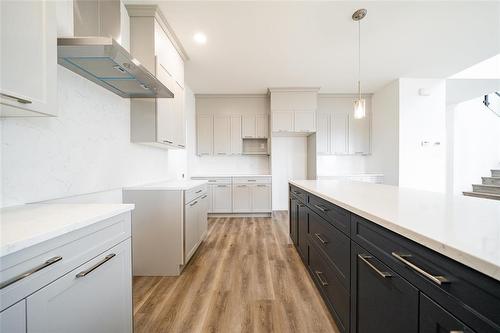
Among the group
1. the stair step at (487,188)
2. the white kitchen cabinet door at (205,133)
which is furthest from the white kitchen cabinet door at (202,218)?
the stair step at (487,188)

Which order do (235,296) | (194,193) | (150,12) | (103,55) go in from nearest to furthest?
(103,55)
(235,296)
(150,12)
(194,193)

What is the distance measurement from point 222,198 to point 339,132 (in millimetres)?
3118

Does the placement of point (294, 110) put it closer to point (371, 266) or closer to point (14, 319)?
point (371, 266)

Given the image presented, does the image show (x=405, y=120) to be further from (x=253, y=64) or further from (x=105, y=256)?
(x=105, y=256)

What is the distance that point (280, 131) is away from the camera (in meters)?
4.30

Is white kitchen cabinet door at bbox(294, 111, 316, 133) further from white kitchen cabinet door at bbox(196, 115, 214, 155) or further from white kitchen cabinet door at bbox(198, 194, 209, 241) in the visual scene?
white kitchen cabinet door at bbox(198, 194, 209, 241)

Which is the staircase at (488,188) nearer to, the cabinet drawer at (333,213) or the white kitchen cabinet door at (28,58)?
the cabinet drawer at (333,213)

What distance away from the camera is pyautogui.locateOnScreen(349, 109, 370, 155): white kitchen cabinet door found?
4652 millimetres

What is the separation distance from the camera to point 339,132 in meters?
4.67

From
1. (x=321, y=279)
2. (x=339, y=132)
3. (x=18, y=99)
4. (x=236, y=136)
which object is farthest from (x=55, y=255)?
(x=339, y=132)

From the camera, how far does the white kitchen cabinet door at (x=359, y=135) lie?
15.3 ft

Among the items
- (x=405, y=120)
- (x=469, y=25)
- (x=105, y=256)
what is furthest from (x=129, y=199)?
(x=405, y=120)

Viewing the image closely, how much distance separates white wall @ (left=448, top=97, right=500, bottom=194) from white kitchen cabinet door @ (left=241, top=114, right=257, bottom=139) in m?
5.18

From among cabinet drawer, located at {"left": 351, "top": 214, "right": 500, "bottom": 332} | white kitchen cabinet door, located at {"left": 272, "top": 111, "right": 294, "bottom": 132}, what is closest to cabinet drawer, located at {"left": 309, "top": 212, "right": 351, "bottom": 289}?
cabinet drawer, located at {"left": 351, "top": 214, "right": 500, "bottom": 332}
